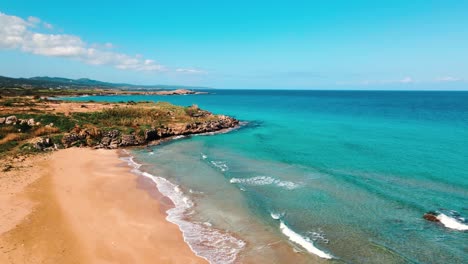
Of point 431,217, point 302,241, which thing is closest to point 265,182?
point 302,241

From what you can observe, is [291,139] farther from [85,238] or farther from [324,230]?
[85,238]

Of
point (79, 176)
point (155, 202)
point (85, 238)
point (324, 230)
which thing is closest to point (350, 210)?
point (324, 230)

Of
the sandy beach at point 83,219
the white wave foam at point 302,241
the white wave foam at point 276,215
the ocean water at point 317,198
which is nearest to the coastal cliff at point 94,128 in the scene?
the ocean water at point 317,198

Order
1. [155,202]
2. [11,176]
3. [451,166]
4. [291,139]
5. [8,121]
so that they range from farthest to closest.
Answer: [291,139]
[8,121]
[451,166]
[11,176]
[155,202]

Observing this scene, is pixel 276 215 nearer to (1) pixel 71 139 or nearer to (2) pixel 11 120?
(1) pixel 71 139

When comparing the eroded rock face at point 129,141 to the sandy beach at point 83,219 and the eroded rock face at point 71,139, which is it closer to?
the eroded rock face at point 71,139
